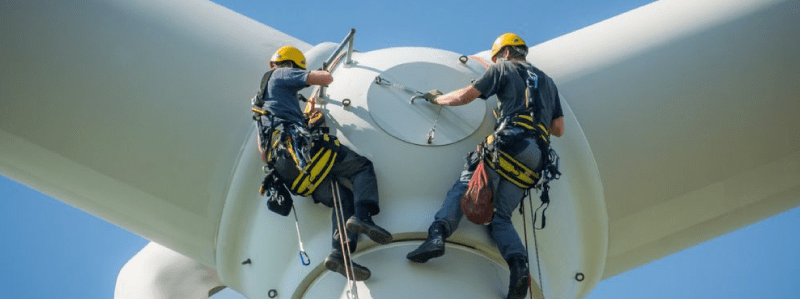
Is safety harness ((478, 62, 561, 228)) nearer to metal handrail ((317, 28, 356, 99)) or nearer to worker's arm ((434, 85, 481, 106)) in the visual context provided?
worker's arm ((434, 85, 481, 106))

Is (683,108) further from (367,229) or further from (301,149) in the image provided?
(301,149)

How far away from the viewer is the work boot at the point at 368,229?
1205cm

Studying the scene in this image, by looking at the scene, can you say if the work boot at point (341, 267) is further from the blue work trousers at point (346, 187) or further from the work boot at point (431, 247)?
the work boot at point (431, 247)

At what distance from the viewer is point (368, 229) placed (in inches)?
474

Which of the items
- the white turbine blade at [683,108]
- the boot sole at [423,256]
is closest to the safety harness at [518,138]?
the boot sole at [423,256]

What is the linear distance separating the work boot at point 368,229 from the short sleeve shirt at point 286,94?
111cm

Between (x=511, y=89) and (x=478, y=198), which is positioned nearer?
(x=478, y=198)

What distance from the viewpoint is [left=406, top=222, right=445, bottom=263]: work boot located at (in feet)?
39.3

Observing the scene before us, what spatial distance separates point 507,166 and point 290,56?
2.31 metres

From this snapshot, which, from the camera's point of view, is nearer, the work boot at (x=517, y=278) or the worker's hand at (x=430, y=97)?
the work boot at (x=517, y=278)

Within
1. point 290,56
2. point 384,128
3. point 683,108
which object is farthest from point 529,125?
point 290,56

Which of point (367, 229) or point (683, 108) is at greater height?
point (683, 108)

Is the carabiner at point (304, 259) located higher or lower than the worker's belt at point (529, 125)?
lower

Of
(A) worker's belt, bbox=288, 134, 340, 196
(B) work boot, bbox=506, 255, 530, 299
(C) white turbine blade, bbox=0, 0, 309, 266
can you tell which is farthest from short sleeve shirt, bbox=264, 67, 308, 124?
(B) work boot, bbox=506, 255, 530, 299
